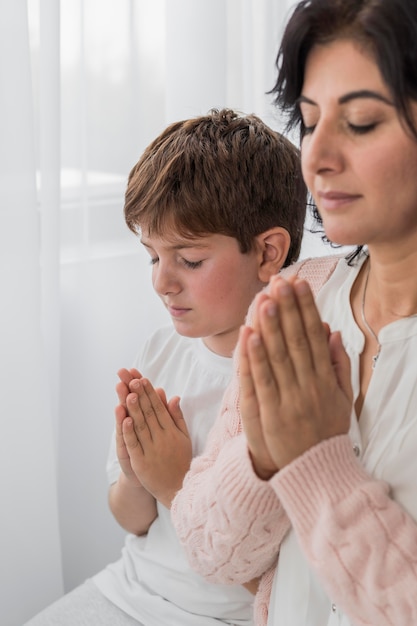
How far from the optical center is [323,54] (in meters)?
0.97

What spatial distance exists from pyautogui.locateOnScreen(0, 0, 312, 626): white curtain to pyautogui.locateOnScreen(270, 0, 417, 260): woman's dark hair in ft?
2.46

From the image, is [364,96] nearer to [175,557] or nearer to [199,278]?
[199,278]

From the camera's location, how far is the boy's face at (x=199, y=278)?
1.37m

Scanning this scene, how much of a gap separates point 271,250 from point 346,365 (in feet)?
1.56

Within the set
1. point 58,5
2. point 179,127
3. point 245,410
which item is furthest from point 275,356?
point 58,5

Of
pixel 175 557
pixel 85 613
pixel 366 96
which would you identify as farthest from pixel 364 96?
pixel 85 613

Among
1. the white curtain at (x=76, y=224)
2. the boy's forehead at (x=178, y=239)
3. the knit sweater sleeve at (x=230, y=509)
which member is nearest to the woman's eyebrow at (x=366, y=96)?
the knit sweater sleeve at (x=230, y=509)

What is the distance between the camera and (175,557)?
1444mm

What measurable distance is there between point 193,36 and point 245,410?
1.25 m

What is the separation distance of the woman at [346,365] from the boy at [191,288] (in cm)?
30

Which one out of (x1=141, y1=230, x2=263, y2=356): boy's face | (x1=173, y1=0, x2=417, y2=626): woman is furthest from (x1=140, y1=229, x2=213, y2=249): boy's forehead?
(x1=173, y1=0, x2=417, y2=626): woman

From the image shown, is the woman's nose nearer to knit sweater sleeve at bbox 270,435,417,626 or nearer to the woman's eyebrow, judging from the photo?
the woman's eyebrow

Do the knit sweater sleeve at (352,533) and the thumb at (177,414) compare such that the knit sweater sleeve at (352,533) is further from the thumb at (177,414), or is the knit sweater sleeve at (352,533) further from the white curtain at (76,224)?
the white curtain at (76,224)

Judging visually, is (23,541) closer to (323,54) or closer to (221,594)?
(221,594)
